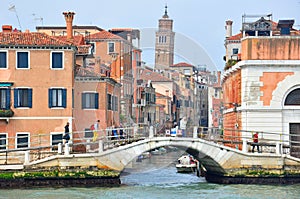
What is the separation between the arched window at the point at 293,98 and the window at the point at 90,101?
28.7 ft

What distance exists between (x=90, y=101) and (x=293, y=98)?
9.25 meters

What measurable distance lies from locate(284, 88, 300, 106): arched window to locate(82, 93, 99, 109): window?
8.73 m

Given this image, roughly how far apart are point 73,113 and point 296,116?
955cm

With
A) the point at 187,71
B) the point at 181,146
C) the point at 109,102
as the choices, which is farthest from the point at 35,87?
the point at 187,71

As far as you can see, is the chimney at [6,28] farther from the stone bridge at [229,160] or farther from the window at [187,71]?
the window at [187,71]

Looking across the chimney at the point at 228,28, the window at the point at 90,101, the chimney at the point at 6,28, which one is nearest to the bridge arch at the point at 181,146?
the window at the point at 90,101

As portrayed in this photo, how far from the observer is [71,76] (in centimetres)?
3372

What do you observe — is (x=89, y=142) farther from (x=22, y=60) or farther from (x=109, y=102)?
(x=109, y=102)

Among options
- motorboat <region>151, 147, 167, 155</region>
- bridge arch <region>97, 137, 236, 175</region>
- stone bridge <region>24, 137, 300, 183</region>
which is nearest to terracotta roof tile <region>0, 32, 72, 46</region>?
bridge arch <region>97, 137, 236, 175</region>

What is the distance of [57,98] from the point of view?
33.6m

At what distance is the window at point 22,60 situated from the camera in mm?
33375

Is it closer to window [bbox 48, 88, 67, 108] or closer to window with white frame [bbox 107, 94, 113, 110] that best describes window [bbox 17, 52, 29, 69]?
window [bbox 48, 88, 67, 108]

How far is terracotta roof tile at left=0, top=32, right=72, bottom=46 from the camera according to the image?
33247 mm

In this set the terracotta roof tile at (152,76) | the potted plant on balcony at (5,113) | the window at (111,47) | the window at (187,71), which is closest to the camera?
the potted plant on balcony at (5,113)
